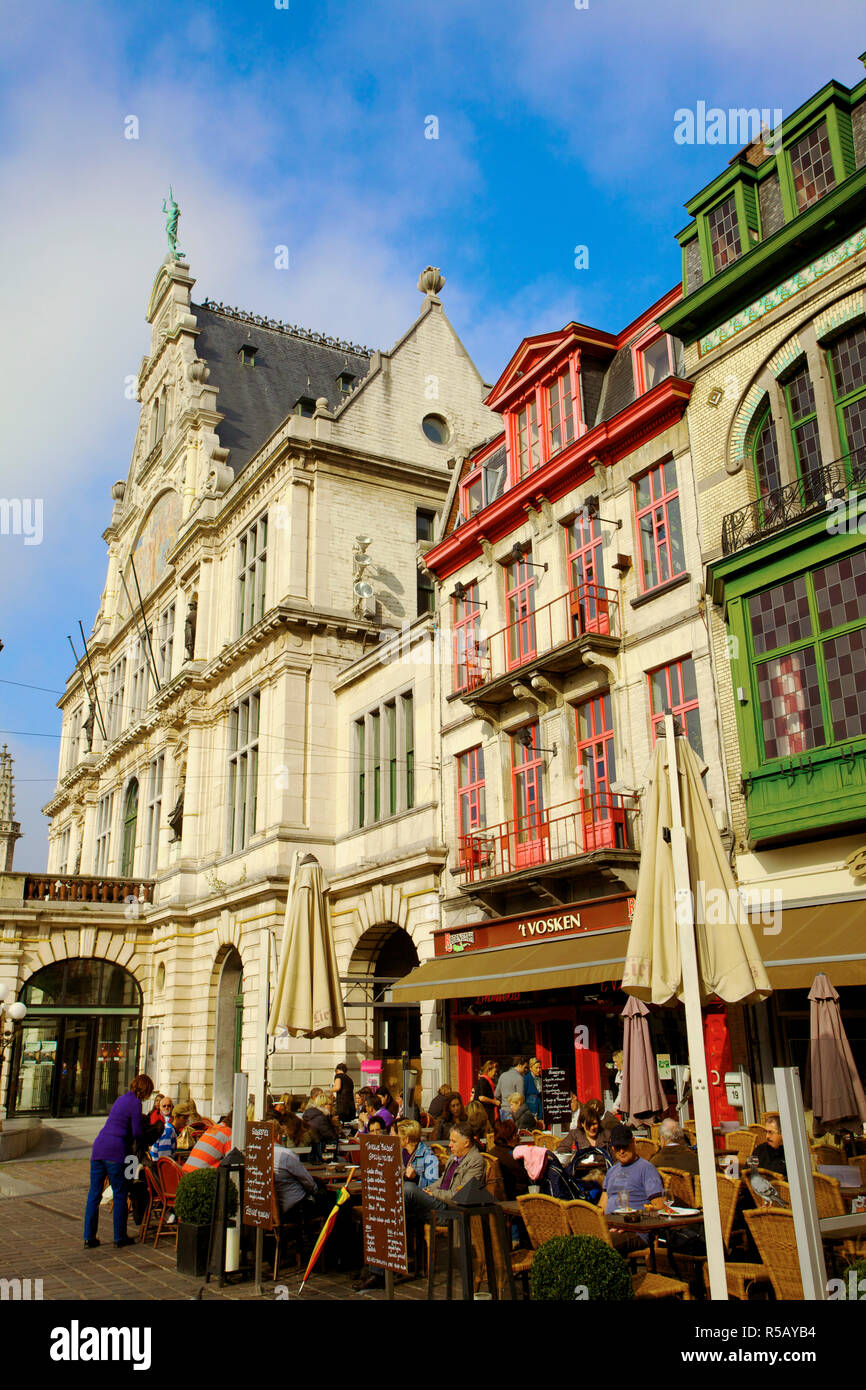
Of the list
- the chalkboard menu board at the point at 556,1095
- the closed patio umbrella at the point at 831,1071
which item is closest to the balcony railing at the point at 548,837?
the chalkboard menu board at the point at 556,1095

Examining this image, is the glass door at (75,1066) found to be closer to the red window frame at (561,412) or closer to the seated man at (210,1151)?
the red window frame at (561,412)

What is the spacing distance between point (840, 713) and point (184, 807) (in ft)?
80.2

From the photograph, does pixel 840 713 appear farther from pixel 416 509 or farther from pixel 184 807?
pixel 184 807

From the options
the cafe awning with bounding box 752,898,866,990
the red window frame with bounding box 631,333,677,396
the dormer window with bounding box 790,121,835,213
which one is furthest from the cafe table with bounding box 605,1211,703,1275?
the red window frame with bounding box 631,333,677,396

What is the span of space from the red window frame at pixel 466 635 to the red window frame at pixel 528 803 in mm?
2210

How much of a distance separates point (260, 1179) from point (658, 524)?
1265 centimetres

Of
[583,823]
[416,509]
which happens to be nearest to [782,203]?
[583,823]

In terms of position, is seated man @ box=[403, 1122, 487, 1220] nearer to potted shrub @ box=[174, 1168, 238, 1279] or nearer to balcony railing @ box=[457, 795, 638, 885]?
potted shrub @ box=[174, 1168, 238, 1279]

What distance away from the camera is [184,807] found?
114ft

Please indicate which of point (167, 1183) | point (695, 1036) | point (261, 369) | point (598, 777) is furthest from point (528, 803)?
point (261, 369)

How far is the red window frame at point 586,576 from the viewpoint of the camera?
1950 cm

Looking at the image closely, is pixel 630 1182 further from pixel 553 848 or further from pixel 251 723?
pixel 251 723

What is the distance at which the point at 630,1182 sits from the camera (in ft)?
31.0

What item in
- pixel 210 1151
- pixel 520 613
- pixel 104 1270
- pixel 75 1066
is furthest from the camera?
pixel 75 1066
